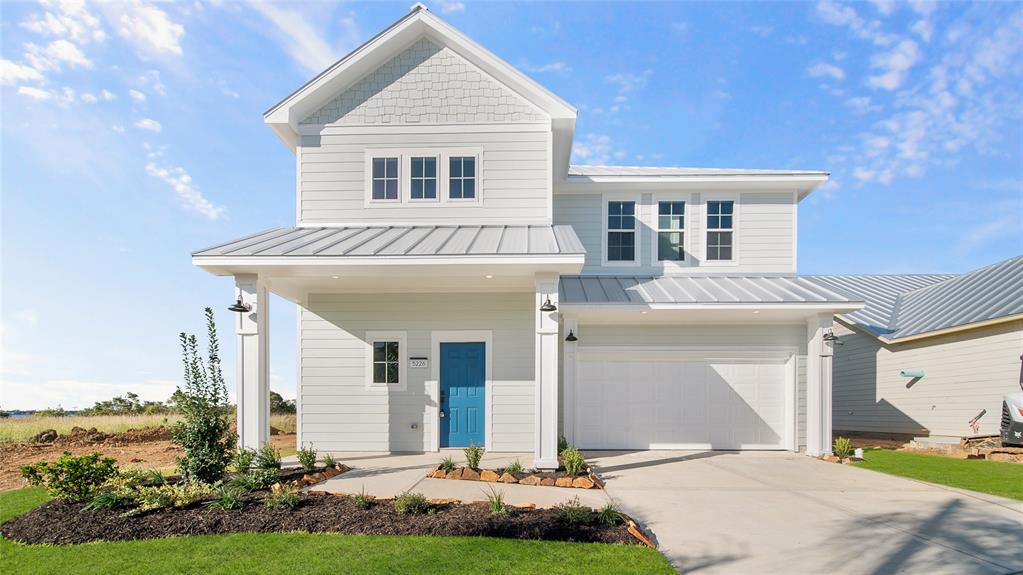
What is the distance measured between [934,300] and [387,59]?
15272 millimetres

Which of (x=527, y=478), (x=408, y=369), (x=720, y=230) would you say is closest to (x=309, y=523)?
(x=527, y=478)

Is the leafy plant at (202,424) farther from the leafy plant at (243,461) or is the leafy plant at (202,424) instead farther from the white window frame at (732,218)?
the white window frame at (732,218)

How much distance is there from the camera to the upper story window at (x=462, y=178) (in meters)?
11.2

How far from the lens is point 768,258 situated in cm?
1289

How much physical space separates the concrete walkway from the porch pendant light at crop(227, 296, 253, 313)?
9.33 ft

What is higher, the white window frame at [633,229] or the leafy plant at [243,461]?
the white window frame at [633,229]

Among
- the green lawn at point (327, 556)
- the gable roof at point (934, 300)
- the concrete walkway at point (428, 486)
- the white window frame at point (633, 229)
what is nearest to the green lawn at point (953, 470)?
the gable roof at point (934, 300)

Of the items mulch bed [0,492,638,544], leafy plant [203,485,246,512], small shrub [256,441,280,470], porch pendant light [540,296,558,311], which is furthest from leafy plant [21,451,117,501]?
porch pendant light [540,296,558,311]

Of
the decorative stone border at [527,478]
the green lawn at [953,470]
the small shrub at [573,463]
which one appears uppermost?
the small shrub at [573,463]

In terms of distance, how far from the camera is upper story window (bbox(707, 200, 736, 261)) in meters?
12.9

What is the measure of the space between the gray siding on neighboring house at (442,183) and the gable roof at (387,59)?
55cm

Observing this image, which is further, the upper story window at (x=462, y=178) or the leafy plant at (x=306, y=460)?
the upper story window at (x=462, y=178)

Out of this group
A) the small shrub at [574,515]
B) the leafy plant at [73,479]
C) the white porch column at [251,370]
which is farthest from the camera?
the white porch column at [251,370]

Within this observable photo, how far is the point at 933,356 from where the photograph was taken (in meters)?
13.9
